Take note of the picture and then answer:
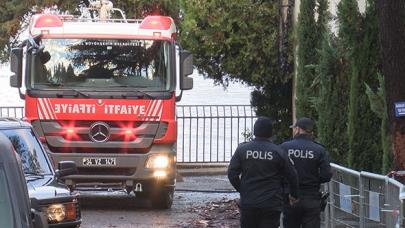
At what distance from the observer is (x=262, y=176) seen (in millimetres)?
8477

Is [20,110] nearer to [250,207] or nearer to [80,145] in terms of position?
[80,145]

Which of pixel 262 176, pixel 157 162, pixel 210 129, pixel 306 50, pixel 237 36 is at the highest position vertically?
pixel 237 36

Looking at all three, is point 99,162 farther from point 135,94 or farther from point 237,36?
point 237,36

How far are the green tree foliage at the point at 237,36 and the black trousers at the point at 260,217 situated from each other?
8821 millimetres

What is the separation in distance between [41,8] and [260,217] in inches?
542

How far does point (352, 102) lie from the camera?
1177 centimetres

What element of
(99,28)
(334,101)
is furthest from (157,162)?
(334,101)

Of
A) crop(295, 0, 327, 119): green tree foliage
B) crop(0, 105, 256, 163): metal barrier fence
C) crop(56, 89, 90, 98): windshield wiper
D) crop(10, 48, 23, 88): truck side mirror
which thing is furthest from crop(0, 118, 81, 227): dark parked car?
crop(0, 105, 256, 163): metal barrier fence

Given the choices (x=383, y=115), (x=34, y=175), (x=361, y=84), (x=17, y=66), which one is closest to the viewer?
(x=34, y=175)

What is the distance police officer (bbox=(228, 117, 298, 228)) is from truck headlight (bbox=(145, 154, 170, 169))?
5.42 m

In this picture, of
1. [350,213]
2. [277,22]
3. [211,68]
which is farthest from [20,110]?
[350,213]

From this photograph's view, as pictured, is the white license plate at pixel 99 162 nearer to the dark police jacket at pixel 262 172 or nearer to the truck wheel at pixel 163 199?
the truck wheel at pixel 163 199

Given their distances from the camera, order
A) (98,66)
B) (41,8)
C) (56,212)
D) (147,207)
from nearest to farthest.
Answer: (56,212) < (98,66) < (147,207) < (41,8)

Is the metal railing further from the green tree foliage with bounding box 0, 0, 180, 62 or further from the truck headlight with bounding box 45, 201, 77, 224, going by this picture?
the truck headlight with bounding box 45, 201, 77, 224
